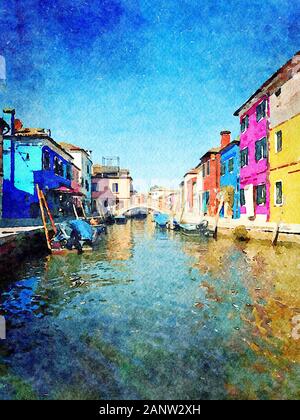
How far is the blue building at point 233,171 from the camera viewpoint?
2048 centimetres

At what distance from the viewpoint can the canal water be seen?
308 centimetres

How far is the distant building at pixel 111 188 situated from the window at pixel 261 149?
2063 cm

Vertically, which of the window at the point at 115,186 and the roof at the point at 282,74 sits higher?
the roof at the point at 282,74

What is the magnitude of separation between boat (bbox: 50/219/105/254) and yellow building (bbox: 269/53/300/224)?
23.8ft

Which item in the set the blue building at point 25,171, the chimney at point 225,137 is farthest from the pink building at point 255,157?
the blue building at point 25,171

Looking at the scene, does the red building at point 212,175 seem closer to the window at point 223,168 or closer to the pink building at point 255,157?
the window at point 223,168

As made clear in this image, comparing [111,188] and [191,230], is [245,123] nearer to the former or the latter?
[191,230]

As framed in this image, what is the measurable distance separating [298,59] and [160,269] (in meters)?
9.14

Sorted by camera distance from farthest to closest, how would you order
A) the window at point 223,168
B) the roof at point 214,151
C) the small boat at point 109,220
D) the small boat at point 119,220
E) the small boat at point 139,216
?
the small boat at point 139,216
the small boat at point 119,220
the small boat at point 109,220
the roof at point 214,151
the window at point 223,168

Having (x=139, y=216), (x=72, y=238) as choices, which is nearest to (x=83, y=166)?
(x=139, y=216)

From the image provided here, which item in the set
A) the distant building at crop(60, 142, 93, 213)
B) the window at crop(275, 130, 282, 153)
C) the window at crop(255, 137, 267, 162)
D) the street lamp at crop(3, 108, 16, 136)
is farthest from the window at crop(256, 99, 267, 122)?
the distant building at crop(60, 142, 93, 213)

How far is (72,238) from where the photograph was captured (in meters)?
12.5

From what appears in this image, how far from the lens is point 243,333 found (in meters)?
4.31
